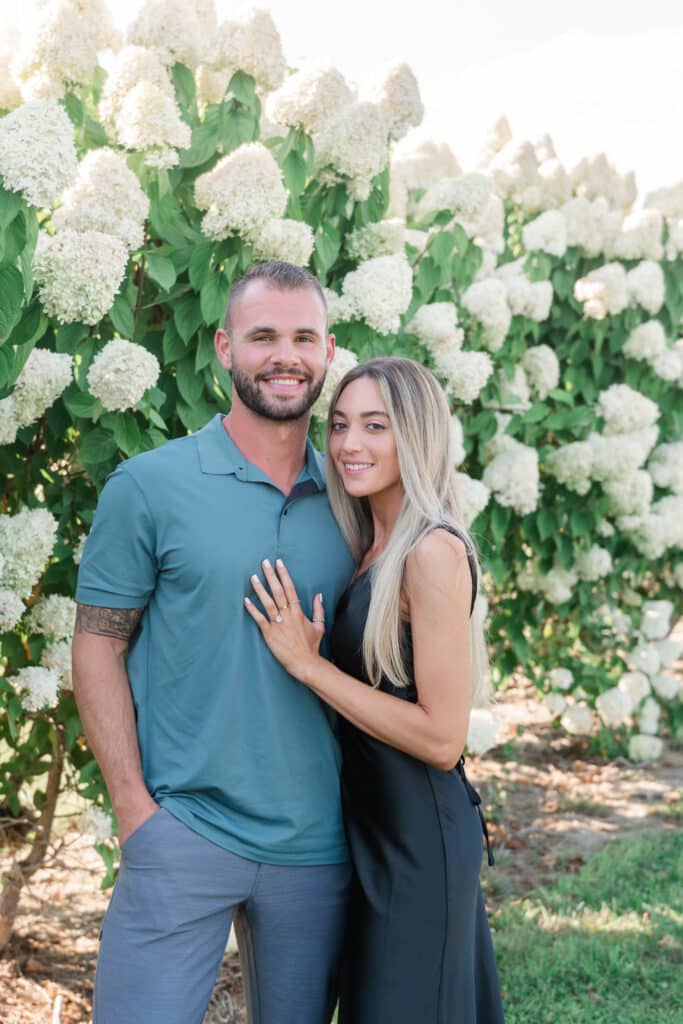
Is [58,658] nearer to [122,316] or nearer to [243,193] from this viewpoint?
[122,316]

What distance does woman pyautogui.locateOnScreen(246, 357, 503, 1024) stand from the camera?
7.57ft

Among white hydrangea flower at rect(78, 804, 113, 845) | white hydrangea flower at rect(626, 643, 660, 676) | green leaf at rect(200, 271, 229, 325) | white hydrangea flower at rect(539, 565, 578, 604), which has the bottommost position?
white hydrangea flower at rect(78, 804, 113, 845)

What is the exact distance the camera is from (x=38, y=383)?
2930mm

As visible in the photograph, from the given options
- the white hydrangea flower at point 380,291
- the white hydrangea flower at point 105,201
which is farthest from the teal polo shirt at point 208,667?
the white hydrangea flower at point 380,291

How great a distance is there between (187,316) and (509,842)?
3375 millimetres

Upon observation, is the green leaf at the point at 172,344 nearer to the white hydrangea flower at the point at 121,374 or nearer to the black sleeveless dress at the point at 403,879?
the white hydrangea flower at the point at 121,374

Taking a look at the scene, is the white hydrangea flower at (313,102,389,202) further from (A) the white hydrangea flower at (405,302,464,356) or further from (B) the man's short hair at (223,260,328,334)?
(B) the man's short hair at (223,260,328,334)

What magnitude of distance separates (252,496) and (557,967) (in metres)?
2.62

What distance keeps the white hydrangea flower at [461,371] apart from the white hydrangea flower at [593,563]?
173 centimetres

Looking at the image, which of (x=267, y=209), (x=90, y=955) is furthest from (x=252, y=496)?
(x=90, y=955)

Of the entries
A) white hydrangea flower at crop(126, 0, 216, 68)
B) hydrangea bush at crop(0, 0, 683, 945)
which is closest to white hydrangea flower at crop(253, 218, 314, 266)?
hydrangea bush at crop(0, 0, 683, 945)

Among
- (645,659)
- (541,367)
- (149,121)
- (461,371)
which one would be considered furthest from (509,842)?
(149,121)

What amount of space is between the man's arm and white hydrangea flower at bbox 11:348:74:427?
2.69 feet

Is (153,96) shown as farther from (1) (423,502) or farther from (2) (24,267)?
(1) (423,502)
